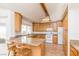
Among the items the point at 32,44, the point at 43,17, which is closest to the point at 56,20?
the point at 43,17

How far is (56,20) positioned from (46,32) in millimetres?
211

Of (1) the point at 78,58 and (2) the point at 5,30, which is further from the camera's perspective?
(2) the point at 5,30

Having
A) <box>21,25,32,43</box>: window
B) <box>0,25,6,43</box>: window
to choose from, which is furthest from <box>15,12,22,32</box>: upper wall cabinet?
<box>0,25,6,43</box>: window

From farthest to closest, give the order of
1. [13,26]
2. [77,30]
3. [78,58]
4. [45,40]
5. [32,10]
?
[45,40], [32,10], [13,26], [77,30], [78,58]

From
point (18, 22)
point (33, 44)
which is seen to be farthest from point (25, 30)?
point (33, 44)

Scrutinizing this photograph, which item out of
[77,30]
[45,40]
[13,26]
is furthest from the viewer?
[45,40]

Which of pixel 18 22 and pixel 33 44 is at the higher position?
pixel 18 22

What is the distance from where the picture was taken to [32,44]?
1570 millimetres

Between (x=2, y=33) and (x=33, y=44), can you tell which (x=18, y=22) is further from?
(x=33, y=44)

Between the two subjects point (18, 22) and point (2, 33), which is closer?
point (2, 33)

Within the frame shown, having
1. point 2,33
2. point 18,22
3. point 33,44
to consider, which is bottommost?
point 33,44

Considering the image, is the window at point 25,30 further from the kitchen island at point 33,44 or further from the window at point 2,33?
the window at point 2,33

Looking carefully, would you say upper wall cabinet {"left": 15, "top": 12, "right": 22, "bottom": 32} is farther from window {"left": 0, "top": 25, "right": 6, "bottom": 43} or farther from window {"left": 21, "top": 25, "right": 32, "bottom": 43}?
window {"left": 0, "top": 25, "right": 6, "bottom": 43}

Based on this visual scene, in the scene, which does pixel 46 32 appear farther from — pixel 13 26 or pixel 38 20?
pixel 13 26
